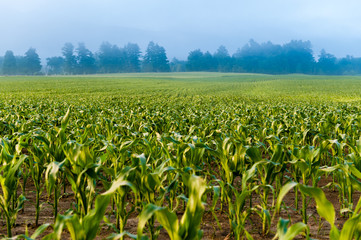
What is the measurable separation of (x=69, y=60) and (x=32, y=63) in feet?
45.1

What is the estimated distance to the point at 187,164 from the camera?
3.82 meters

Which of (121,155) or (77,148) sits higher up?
(77,148)

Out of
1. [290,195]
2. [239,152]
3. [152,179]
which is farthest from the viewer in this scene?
[290,195]

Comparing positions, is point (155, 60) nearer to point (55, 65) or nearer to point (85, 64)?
point (85, 64)

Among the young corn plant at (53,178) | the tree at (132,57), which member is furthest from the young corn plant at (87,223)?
the tree at (132,57)

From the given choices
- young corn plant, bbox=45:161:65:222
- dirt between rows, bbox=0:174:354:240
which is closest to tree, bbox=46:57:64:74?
young corn plant, bbox=45:161:65:222

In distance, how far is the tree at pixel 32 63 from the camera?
378ft

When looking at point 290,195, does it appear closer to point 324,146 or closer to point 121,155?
point 324,146

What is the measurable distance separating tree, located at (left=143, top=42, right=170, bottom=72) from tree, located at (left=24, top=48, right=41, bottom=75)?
1667 inches

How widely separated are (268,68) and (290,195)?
138 m

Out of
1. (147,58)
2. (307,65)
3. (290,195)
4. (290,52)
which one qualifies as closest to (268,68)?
(307,65)

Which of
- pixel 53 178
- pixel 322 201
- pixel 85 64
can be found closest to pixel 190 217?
pixel 322 201

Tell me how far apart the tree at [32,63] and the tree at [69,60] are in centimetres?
1020

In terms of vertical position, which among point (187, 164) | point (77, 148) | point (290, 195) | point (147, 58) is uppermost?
Result: point (147, 58)
